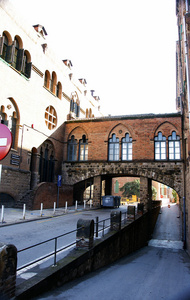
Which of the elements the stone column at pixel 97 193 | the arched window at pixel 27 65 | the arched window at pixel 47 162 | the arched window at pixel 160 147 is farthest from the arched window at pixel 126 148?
the arched window at pixel 27 65

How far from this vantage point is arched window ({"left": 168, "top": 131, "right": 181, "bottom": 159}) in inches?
978

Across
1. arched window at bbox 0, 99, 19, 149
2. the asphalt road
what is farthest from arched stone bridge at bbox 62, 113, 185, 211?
the asphalt road

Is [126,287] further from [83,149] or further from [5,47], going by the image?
[83,149]

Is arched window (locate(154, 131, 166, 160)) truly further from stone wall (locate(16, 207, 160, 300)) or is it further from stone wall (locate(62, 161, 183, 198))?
stone wall (locate(16, 207, 160, 300))

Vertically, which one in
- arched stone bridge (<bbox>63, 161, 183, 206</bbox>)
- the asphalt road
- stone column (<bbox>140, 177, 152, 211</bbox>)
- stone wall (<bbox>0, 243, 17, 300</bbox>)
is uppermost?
arched stone bridge (<bbox>63, 161, 183, 206</bbox>)

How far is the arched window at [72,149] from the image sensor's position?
Answer: 2854 cm

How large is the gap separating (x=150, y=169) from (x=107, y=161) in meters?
4.47

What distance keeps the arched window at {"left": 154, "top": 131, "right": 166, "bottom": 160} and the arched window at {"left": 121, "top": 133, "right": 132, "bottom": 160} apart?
8.30 ft

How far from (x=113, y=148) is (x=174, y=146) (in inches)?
241

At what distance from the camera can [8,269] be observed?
14.9ft

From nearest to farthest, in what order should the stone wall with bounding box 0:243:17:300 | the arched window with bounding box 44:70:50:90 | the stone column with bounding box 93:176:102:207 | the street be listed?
1. the stone wall with bounding box 0:243:17:300
2. the street
3. the arched window with bounding box 44:70:50:90
4. the stone column with bounding box 93:176:102:207

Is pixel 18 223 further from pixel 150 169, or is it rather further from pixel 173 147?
pixel 173 147

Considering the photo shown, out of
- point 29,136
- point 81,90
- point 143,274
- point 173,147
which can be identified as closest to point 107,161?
point 173,147

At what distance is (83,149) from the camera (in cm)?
2825
